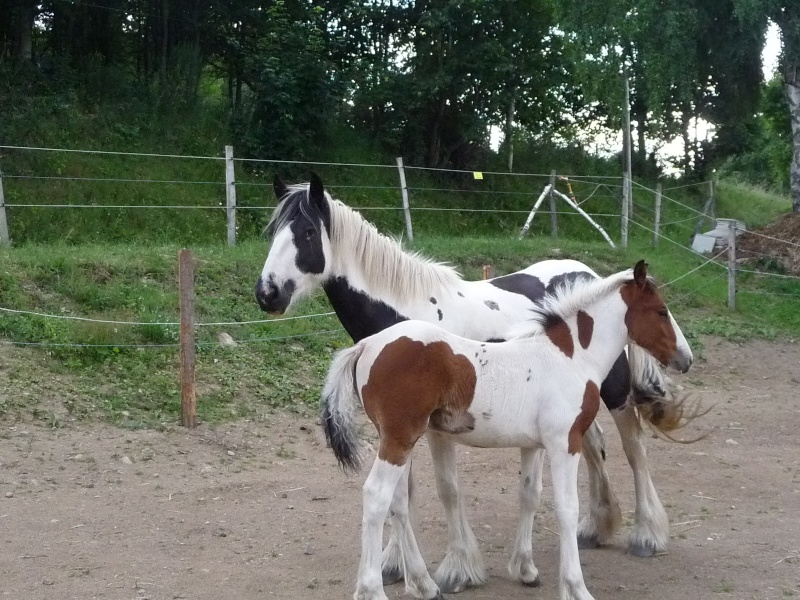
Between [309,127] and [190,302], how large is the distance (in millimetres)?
9587

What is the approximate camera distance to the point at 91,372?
25.1ft

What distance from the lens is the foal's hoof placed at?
14.8 ft

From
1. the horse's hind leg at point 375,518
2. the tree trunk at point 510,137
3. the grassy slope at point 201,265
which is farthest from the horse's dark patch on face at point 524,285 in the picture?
the tree trunk at point 510,137

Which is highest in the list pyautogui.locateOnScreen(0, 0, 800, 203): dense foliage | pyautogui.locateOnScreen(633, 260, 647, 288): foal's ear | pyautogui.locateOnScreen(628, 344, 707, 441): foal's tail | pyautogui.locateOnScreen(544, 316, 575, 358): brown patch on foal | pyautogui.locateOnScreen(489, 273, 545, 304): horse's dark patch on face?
pyautogui.locateOnScreen(0, 0, 800, 203): dense foliage

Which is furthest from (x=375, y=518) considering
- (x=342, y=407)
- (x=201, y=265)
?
(x=201, y=265)

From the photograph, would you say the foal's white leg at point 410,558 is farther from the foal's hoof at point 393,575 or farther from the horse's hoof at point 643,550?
the horse's hoof at point 643,550

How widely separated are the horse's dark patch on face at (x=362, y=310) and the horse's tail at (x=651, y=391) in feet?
5.10

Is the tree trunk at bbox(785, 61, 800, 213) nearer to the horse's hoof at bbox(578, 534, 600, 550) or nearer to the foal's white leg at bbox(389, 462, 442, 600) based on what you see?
the horse's hoof at bbox(578, 534, 600, 550)

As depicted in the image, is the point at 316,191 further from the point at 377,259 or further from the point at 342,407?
the point at 342,407

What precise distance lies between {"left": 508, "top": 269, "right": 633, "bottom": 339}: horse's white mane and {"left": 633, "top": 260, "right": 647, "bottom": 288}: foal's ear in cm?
5

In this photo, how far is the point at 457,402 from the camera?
383 centimetres

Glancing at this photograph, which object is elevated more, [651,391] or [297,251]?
[297,251]

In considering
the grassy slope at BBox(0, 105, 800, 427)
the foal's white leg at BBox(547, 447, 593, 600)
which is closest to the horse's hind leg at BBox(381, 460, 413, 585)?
the foal's white leg at BBox(547, 447, 593, 600)

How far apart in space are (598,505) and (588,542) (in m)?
0.24
